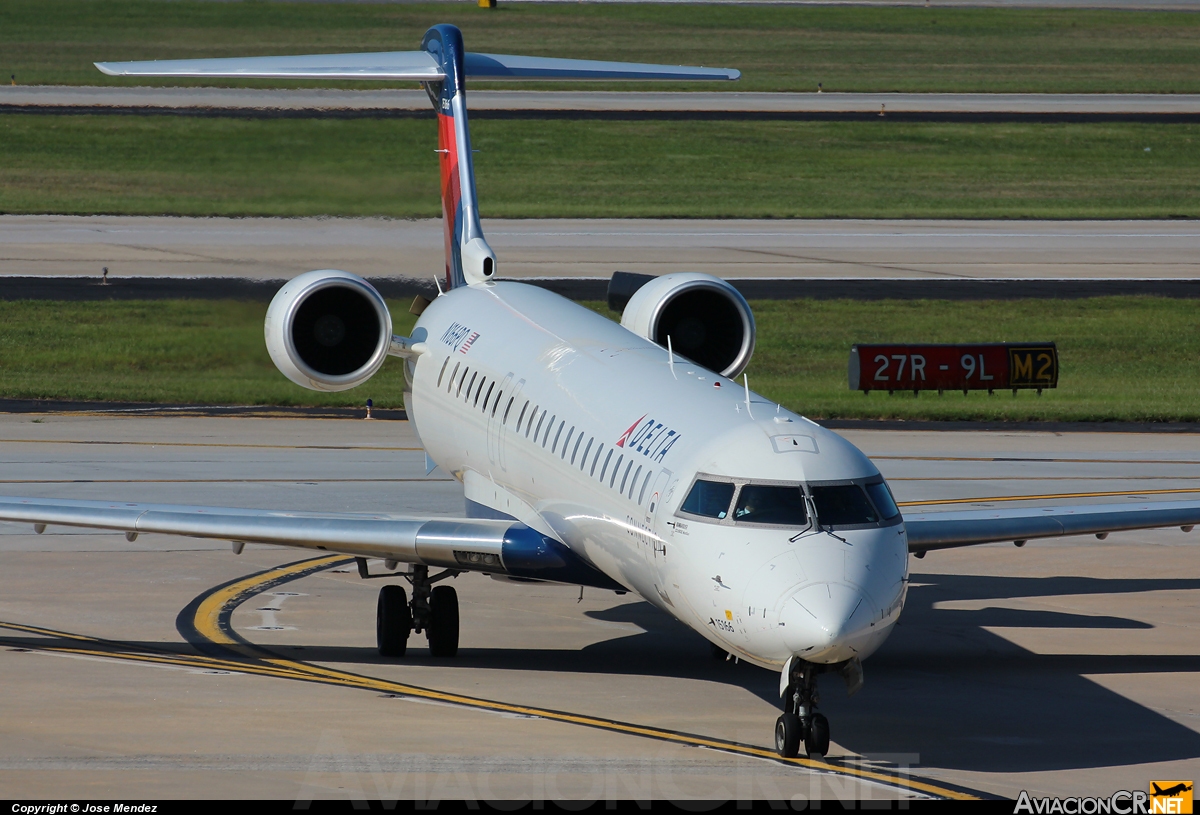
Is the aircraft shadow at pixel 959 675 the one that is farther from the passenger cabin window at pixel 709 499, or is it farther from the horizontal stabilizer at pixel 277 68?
the horizontal stabilizer at pixel 277 68

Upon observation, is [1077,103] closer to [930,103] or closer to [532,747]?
[930,103]

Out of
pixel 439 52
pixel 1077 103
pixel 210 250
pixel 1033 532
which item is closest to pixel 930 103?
pixel 1077 103

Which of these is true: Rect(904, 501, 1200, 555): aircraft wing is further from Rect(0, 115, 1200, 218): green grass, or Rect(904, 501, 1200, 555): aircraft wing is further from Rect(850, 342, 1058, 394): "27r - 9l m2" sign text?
Rect(0, 115, 1200, 218): green grass

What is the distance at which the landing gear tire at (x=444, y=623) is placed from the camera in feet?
61.9

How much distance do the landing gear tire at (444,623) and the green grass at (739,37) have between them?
5698 centimetres

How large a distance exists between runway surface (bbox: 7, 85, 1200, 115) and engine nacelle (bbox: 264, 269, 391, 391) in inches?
2043

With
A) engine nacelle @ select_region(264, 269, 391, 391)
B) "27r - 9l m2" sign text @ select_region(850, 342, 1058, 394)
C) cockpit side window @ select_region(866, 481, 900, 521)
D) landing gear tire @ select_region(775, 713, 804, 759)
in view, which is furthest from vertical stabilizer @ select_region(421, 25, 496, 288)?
"27r - 9l m2" sign text @ select_region(850, 342, 1058, 394)

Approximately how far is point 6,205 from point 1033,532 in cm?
5082

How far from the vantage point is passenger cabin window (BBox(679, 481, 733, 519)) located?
48.0 ft

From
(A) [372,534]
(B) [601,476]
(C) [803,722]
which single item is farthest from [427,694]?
(C) [803,722]

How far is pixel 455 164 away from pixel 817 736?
13371 millimetres

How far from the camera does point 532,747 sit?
15.0 metres

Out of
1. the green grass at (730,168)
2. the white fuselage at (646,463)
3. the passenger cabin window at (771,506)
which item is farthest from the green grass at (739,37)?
the passenger cabin window at (771,506)

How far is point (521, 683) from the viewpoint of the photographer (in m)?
17.6
